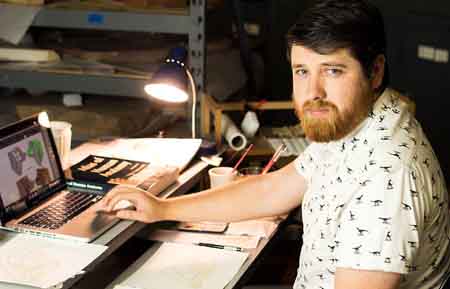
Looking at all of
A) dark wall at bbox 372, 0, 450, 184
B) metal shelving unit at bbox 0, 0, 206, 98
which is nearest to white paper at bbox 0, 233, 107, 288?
metal shelving unit at bbox 0, 0, 206, 98

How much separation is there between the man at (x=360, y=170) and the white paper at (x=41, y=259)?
1.63 feet

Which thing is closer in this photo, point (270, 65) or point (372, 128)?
point (372, 128)

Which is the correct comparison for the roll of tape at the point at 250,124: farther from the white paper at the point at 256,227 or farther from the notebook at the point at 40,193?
the notebook at the point at 40,193

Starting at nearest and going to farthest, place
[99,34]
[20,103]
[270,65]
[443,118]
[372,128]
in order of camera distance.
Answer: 1. [372,128]
2. [20,103]
3. [99,34]
4. [443,118]
5. [270,65]

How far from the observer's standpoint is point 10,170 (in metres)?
1.75

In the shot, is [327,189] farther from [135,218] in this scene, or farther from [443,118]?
[443,118]

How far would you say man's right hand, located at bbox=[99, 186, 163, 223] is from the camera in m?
1.83

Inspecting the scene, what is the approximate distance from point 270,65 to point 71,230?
2519mm

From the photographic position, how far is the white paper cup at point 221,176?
7.05 ft

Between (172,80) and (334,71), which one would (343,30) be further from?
(172,80)

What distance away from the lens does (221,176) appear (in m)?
2.15

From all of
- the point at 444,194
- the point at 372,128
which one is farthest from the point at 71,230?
the point at 444,194

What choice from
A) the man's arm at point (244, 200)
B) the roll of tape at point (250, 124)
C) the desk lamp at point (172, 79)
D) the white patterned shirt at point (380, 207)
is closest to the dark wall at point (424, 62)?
the roll of tape at point (250, 124)

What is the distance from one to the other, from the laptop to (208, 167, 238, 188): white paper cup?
360mm
